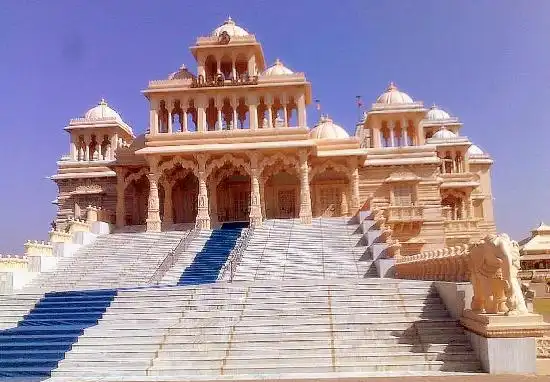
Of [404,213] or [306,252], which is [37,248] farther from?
[404,213]

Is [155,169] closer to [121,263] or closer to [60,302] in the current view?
[121,263]

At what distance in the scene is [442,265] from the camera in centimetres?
1692

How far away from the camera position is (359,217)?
30.1m

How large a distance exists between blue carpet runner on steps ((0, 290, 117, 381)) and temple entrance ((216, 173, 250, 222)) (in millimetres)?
17565

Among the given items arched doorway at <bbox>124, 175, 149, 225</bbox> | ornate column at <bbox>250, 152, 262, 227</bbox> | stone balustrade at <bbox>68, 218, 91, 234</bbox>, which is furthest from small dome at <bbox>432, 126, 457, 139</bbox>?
stone balustrade at <bbox>68, 218, 91, 234</bbox>

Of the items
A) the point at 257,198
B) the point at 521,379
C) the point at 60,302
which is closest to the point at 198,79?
the point at 257,198

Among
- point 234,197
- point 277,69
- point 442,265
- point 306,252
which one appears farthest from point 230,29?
point 442,265

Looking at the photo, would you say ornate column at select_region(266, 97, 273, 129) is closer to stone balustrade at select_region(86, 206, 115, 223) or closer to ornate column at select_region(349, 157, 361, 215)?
ornate column at select_region(349, 157, 361, 215)

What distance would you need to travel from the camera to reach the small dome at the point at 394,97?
40.2m

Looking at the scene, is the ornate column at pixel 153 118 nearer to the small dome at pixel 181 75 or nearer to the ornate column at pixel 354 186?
the small dome at pixel 181 75

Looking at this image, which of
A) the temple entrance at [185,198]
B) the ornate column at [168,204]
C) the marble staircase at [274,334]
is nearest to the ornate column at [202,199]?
the ornate column at [168,204]

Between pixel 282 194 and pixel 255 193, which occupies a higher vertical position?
pixel 282 194

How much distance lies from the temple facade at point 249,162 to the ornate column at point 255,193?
81mm

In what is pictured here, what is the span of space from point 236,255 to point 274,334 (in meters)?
11.3
